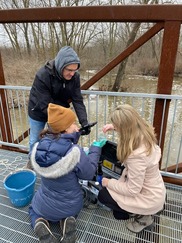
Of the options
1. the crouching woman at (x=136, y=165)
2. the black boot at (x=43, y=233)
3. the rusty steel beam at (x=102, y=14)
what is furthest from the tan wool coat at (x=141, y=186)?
the rusty steel beam at (x=102, y=14)

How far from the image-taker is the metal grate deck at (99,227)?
5.35ft

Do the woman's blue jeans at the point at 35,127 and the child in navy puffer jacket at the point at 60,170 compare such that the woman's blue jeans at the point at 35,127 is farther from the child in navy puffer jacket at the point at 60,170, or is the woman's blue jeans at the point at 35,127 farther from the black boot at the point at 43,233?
the black boot at the point at 43,233

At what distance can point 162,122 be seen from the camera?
210cm

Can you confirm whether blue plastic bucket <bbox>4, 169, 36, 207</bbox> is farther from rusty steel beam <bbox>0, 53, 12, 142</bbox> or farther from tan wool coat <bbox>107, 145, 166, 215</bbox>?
rusty steel beam <bbox>0, 53, 12, 142</bbox>

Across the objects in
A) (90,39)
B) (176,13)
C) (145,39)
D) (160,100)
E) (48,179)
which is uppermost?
(90,39)

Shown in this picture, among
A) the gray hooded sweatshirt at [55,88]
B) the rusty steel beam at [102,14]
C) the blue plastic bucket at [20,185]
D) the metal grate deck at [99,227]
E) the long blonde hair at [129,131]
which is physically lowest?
the metal grate deck at [99,227]

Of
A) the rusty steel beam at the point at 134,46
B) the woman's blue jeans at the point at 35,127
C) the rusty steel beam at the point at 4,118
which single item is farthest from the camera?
the rusty steel beam at the point at 4,118

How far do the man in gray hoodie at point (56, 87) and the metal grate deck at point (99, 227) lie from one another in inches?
26.4

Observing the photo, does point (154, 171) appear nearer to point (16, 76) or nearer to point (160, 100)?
point (160, 100)

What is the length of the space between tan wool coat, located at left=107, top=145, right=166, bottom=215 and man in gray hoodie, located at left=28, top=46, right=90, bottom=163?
23.4 inches

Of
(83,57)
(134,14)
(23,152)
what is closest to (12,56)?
(83,57)

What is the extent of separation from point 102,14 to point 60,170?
149cm

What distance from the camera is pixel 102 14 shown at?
6.34 feet

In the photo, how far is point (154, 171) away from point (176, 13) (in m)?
1.36
